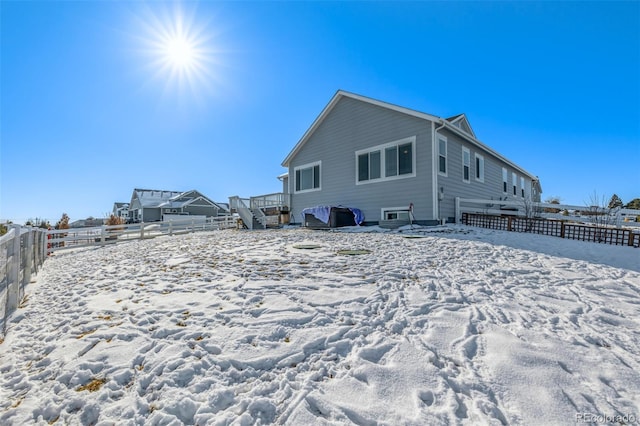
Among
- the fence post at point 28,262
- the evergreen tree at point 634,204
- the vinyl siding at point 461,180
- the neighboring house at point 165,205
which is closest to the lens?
the fence post at point 28,262

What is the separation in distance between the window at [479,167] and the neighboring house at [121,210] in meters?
46.6

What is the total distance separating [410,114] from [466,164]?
3.79 meters

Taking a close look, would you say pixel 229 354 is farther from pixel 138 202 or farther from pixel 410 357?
pixel 138 202

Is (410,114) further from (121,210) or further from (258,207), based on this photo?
(121,210)

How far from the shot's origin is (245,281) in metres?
4.04

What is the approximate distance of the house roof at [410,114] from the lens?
9481mm

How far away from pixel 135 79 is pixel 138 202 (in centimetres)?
2966

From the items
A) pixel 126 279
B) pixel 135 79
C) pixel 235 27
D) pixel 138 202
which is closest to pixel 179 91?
pixel 135 79

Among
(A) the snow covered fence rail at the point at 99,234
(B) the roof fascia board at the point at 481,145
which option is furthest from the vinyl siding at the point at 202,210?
(B) the roof fascia board at the point at 481,145

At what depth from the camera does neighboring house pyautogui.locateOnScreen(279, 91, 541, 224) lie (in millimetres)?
9672

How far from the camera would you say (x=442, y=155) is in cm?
987

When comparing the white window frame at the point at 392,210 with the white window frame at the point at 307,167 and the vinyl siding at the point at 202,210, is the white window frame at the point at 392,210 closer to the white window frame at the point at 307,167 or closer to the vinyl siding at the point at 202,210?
the white window frame at the point at 307,167

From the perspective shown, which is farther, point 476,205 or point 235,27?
point 476,205

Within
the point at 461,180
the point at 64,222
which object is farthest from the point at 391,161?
the point at 64,222
